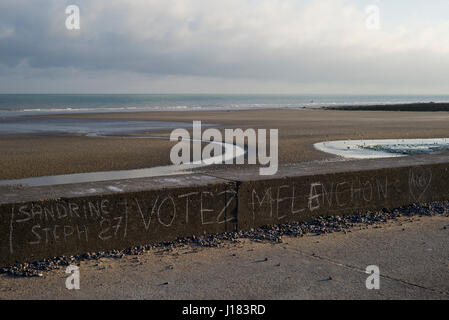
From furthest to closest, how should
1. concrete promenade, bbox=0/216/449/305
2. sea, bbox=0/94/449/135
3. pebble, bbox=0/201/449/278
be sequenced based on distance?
sea, bbox=0/94/449/135 < pebble, bbox=0/201/449/278 < concrete promenade, bbox=0/216/449/305

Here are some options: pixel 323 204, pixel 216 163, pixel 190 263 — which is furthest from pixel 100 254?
pixel 216 163

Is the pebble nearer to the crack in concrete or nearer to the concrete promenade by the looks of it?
the concrete promenade

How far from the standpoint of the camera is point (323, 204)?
6.77 meters

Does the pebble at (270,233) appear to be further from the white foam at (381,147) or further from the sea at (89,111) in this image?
the sea at (89,111)

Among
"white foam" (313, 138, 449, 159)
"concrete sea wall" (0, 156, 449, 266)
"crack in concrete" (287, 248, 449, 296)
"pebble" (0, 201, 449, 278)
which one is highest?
"concrete sea wall" (0, 156, 449, 266)

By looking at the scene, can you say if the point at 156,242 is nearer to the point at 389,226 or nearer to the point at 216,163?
the point at 389,226

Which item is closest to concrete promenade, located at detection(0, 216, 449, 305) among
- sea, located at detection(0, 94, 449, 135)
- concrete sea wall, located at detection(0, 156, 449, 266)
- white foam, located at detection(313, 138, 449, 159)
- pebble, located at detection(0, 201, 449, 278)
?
pebble, located at detection(0, 201, 449, 278)

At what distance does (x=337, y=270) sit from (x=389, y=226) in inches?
80.3

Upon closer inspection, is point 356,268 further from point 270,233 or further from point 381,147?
point 381,147

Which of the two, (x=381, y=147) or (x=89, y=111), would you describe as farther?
(x=89, y=111)

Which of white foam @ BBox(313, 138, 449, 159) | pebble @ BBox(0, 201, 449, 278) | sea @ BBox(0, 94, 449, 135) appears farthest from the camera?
sea @ BBox(0, 94, 449, 135)

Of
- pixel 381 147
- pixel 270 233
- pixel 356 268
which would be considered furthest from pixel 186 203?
pixel 381 147

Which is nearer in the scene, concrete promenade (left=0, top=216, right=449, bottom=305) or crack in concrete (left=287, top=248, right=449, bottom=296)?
concrete promenade (left=0, top=216, right=449, bottom=305)

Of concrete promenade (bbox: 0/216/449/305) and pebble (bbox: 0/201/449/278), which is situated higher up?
pebble (bbox: 0/201/449/278)
